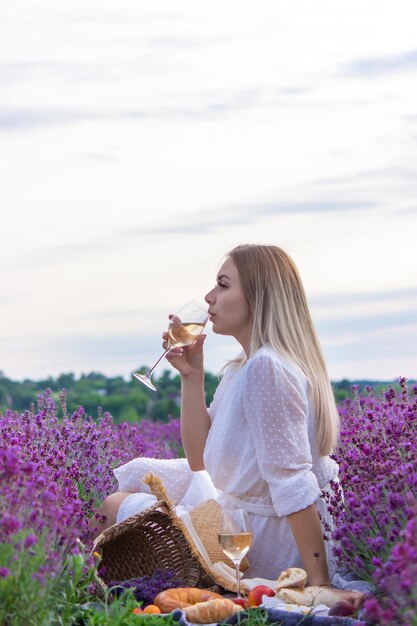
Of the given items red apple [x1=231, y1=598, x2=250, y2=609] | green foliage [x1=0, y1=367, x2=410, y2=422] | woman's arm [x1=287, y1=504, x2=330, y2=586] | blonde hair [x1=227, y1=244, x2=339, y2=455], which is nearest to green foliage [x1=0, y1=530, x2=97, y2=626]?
red apple [x1=231, y1=598, x2=250, y2=609]

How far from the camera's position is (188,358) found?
545 cm

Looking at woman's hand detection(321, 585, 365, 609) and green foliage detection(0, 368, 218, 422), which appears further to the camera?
green foliage detection(0, 368, 218, 422)

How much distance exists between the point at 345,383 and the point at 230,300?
8.85 meters

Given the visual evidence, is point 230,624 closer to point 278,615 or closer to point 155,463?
point 278,615

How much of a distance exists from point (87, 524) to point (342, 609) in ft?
Result: 4.82

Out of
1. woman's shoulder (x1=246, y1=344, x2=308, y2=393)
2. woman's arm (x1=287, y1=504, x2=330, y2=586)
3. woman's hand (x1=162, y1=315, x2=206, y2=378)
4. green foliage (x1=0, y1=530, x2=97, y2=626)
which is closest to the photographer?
green foliage (x1=0, y1=530, x2=97, y2=626)

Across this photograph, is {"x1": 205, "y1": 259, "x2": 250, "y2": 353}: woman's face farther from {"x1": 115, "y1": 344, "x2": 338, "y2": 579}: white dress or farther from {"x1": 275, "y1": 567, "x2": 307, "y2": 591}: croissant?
{"x1": 275, "y1": 567, "x2": 307, "y2": 591}: croissant

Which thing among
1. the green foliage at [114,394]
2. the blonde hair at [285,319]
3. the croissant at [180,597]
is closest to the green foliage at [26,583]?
the croissant at [180,597]

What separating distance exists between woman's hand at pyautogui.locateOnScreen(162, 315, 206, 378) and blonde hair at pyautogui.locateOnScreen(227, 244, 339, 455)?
0.86ft

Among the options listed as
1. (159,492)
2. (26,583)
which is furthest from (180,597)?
(26,583)

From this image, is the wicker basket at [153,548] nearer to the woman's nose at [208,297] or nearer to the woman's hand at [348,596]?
the woman's hand at [348,596]

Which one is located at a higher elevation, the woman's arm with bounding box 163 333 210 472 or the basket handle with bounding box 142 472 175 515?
the woman's arm with bounding box 163 333 210 472

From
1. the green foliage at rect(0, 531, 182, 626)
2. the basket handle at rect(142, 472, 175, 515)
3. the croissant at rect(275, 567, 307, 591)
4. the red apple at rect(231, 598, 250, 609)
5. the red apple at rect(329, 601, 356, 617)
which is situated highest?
the basket handle at rect(142, 472, 175, 515)

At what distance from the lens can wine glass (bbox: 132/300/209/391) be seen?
16.9ft
